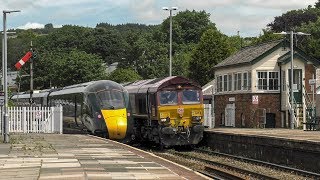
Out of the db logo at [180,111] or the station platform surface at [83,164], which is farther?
the db logo at [180,111]

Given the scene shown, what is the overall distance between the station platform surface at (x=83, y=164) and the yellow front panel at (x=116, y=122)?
18.3 ft

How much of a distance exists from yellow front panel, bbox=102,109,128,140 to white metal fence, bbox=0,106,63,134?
5980 mm

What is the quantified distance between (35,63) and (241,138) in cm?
7329

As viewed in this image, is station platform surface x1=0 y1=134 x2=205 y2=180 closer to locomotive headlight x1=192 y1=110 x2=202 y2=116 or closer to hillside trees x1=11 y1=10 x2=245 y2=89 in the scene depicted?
locomotive headlight x1=192 y1=110 x2=202 y2=116

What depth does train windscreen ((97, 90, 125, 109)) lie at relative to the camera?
29406 millimetres

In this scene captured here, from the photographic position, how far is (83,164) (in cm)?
1631

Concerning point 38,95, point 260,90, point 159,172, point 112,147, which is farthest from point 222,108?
point 159,172

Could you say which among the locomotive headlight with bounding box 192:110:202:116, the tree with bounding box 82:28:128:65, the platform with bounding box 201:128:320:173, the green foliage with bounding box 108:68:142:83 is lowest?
the platform with bounding box 201:128:320:173

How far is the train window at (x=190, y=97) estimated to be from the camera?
29.4 metres

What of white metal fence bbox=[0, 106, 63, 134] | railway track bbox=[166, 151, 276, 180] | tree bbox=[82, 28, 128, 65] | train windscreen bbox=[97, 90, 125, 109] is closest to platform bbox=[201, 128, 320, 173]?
railway track bbox=[166, 151, 276, 180]

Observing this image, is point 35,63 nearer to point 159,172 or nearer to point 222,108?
point 222,108

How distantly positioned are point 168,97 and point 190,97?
3.98 feet

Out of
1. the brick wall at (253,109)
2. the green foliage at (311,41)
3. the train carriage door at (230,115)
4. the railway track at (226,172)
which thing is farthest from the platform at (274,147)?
the green foliage at (311,41)

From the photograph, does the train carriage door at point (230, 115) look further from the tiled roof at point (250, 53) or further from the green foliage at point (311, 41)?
the green foliage at point (311, 41)
